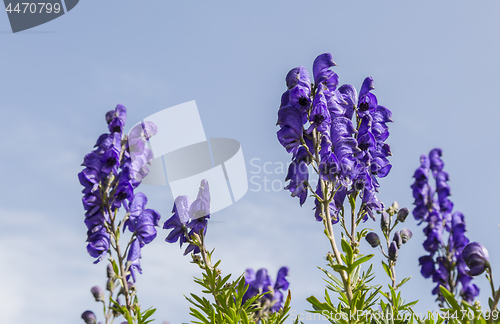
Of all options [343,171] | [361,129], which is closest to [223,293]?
[343,171]

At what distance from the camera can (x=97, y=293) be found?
15.0ft

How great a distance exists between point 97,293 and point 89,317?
0.37m

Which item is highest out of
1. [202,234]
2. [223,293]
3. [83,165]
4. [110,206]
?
[83,165]

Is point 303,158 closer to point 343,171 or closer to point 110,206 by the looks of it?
point 343,171

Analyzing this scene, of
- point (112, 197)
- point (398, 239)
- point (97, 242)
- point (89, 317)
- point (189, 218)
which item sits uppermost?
point (112, 197)

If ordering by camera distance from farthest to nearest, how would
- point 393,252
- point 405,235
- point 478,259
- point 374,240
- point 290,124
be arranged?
point 405,235
point 374,240
point 393,252
point 290,124
point 478,259

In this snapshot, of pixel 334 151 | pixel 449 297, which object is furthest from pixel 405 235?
pixel 449 297

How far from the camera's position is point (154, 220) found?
4.02m

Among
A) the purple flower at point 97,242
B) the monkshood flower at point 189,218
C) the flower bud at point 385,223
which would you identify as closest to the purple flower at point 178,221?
the monkshood flower at point 189,218

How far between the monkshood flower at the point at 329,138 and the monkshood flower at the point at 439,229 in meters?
4.08

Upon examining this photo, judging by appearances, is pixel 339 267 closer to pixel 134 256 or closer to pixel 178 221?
pixel 178 221

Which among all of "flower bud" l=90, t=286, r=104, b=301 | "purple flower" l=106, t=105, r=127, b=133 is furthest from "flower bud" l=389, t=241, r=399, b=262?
"flower bud" l=90, t=286, r=104, b=301

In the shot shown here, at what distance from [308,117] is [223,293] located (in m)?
1.22

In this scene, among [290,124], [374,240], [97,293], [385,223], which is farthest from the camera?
[97,293]
